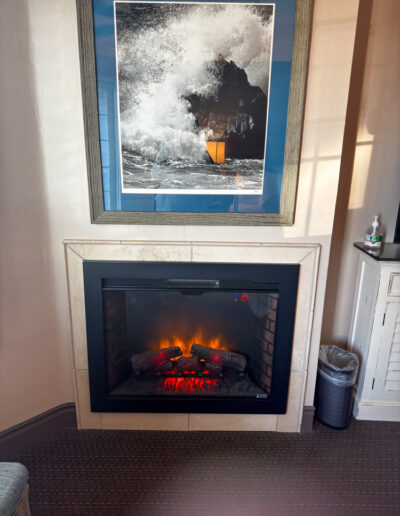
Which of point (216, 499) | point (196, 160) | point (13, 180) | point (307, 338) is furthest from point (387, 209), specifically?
→ point (13, 180)

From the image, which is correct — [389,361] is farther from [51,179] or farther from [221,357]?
[51,179]

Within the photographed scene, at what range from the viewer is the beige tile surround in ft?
6.63

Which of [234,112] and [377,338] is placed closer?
[234,112]

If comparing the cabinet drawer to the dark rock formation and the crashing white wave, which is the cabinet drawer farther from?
the crashing white wave

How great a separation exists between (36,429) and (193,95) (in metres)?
1.93

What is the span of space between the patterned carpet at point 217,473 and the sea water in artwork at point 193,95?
4.59 feet

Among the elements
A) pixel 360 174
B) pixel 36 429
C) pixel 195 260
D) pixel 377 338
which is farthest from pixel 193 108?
pixel 36 429

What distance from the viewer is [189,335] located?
235cm

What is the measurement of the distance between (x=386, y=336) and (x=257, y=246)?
0.98 meters

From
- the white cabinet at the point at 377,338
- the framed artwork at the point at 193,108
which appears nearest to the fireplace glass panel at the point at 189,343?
the framed artwork at the point at 193,108

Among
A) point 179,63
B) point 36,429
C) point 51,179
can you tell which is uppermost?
point 179,63

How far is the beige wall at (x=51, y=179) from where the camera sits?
1771 millimetres

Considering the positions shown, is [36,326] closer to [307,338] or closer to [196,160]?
[196,160]

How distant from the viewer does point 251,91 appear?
183cm
